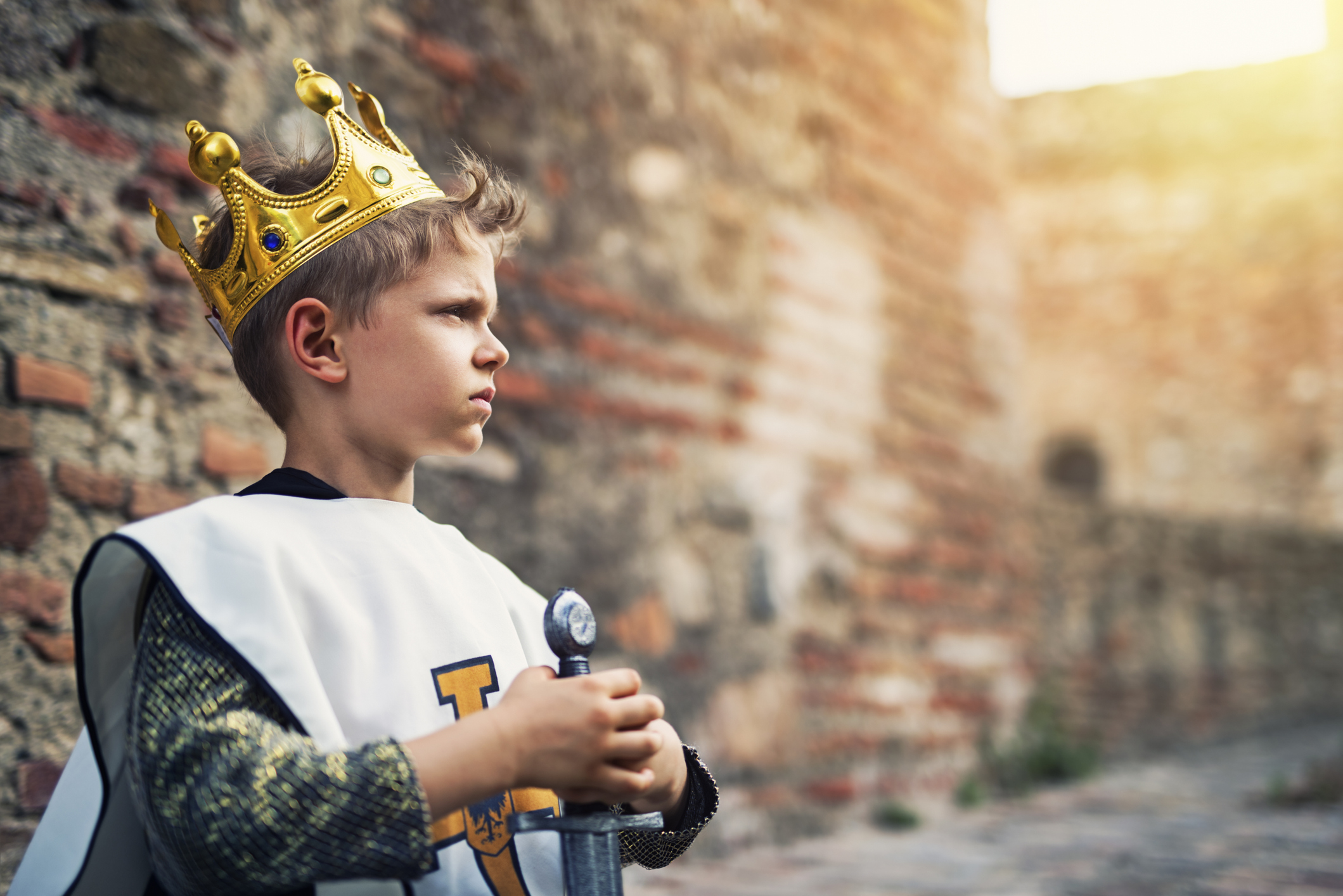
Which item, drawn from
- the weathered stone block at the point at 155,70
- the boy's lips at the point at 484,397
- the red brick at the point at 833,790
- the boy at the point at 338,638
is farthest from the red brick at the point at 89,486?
the red brick at the point at 833,790

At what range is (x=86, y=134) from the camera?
5.85 feet

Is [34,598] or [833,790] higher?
[34,598]

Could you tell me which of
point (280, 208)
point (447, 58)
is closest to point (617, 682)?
point (280, 208)

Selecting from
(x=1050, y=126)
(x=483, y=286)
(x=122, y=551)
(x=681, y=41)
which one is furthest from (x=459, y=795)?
(x=1050, y=126)

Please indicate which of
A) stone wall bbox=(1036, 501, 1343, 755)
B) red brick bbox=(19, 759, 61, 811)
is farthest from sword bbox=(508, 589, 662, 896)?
stone wall bbox=(1036, 501, 1343, 755)

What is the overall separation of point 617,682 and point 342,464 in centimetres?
38

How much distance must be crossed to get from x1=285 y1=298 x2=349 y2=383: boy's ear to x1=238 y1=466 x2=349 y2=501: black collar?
0.10 m

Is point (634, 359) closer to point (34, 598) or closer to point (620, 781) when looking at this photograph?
point (34, 598)

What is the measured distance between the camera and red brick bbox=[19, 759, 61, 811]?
1598 millimetres

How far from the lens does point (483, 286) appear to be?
109 centimetres

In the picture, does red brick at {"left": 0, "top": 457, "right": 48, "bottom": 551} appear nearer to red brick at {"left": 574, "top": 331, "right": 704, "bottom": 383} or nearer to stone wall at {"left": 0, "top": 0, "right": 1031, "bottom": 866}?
stone wall at {"left": 0, "top": 0, "right": 1031, "bottom": 866}

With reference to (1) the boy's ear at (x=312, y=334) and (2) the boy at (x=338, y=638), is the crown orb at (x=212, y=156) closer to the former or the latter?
(2) the boy at (x=338, y=638)

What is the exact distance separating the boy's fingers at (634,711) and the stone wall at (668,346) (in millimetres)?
1176

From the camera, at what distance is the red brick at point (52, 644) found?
1644mm
